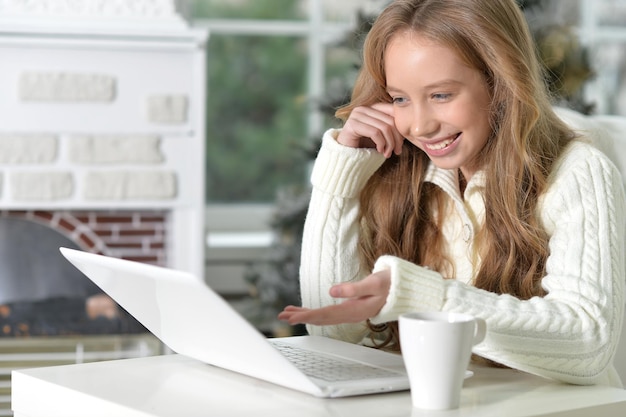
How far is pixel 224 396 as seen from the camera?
113cm

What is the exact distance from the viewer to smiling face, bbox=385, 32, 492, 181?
4.77 feet

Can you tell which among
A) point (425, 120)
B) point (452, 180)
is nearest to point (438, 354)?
point (425, 120)

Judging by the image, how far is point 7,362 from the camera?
10.9 ft

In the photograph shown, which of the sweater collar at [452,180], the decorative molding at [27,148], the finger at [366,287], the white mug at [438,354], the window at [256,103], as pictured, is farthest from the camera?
the window at [256,103]

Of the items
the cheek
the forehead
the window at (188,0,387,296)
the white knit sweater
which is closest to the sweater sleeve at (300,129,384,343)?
the white knit sweater

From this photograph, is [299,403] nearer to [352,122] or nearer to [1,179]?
[352,122]

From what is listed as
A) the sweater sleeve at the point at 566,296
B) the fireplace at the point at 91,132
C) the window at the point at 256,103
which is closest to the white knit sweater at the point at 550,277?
the sweater sleeve at the point at 566,296

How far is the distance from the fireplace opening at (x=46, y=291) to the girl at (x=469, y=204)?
1867 millimetres

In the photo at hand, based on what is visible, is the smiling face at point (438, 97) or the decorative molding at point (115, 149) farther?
the decorative molding at point (115, 149)

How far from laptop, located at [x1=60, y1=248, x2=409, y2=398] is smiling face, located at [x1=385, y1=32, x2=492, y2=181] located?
34 cm

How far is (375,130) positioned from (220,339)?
0.57 meters

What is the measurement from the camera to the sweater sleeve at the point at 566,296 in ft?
4.04

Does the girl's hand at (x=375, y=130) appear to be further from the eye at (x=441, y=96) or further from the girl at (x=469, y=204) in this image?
the eye at (x=441, y=96)

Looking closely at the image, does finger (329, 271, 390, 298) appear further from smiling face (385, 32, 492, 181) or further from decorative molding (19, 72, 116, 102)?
decorative molding (19, 72, 116, 102)
